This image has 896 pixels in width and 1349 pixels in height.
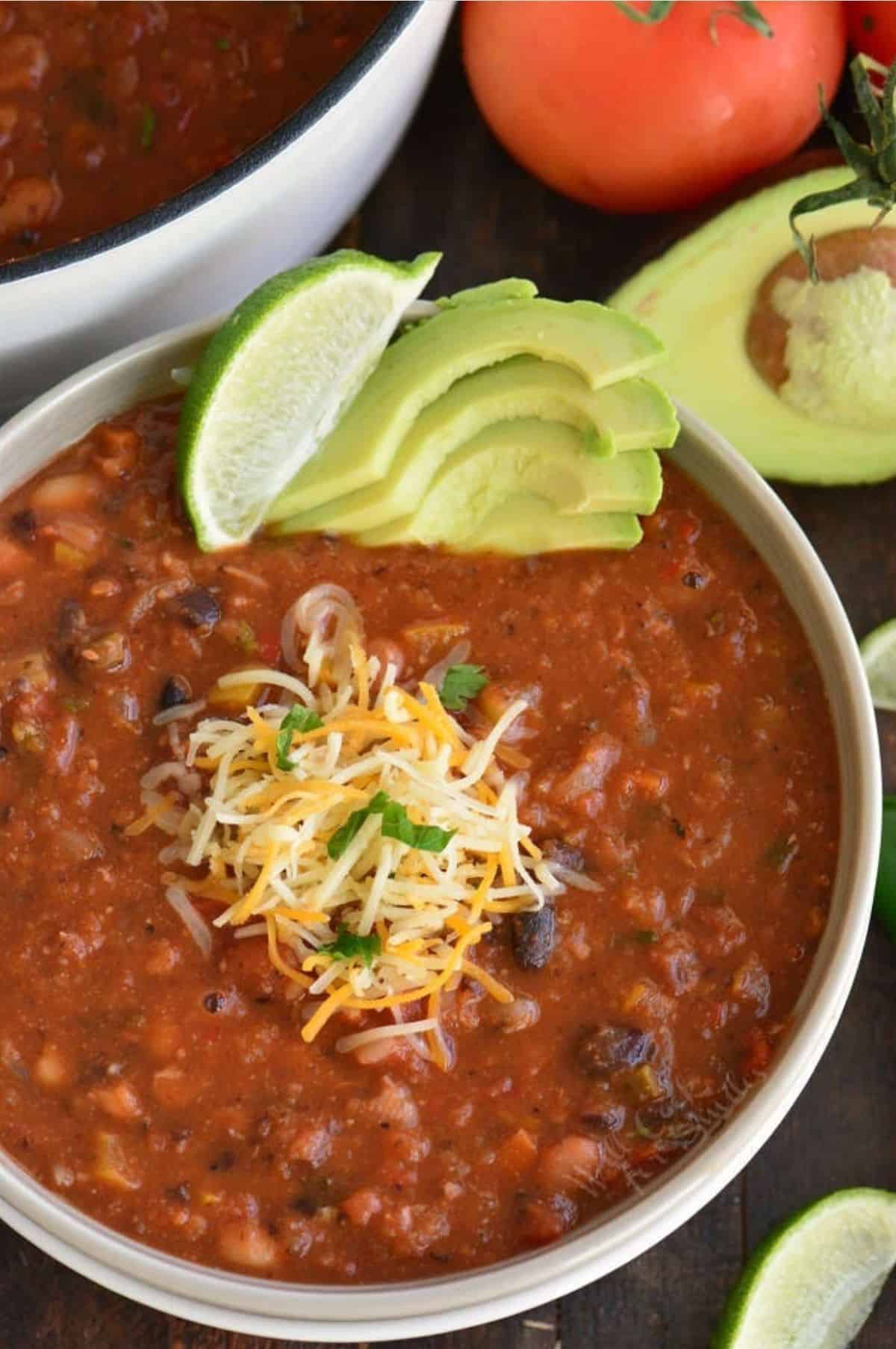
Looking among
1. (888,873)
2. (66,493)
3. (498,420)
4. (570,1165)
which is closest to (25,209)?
(66,493)

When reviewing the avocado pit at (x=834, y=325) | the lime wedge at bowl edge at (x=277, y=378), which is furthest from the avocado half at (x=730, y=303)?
the lime wedge at bowl edge at (x=277, y=378)

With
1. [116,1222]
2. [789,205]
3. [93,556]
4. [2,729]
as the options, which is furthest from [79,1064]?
[789,205]

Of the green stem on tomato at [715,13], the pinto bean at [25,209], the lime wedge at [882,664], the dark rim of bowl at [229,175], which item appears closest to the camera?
the dark rim of bowl at [229,175]

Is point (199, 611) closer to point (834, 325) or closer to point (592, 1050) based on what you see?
point (592, 1050)

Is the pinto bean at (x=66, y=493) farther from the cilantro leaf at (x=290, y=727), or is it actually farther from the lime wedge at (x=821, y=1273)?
the lime wedge at (x=821, y=1273)

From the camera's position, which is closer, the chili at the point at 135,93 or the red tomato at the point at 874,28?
the chili at the point at 135,93

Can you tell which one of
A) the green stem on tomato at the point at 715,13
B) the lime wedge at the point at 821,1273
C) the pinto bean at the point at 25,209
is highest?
the green stem on tomato at the point at 715,13

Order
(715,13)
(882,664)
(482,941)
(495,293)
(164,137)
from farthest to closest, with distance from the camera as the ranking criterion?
(882,664), (715,13), (164,137), (495,293), (482,941)
